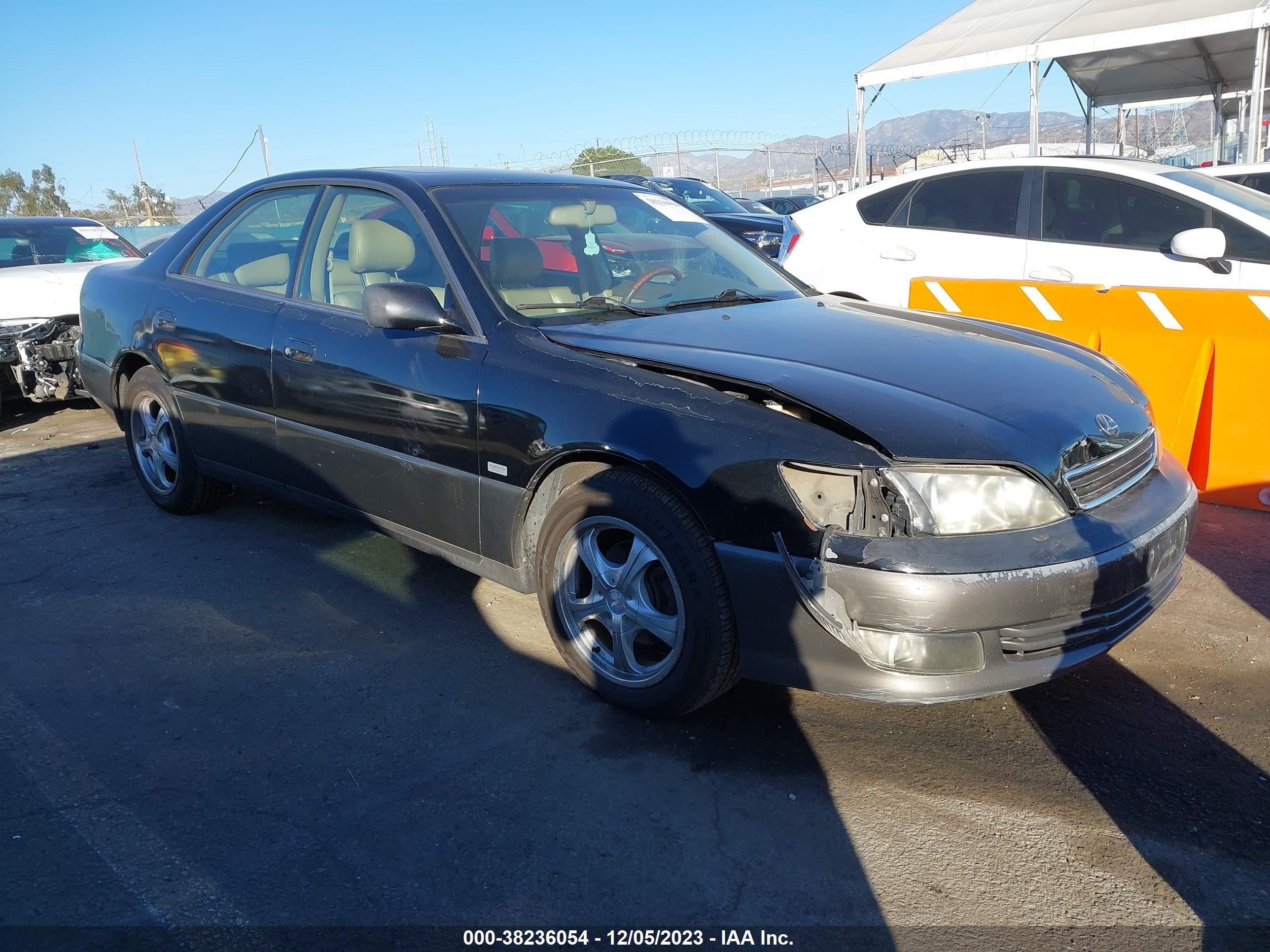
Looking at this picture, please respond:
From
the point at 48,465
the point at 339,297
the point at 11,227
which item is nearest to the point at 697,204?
the point at 11,227

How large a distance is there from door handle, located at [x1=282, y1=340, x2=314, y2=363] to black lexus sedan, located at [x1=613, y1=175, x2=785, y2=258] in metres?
8.17

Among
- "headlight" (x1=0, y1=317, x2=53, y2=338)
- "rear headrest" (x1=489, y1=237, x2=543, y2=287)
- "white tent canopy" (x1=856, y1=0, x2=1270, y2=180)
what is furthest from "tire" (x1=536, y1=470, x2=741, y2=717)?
"white tent canopy" (x1=856, y1=0, x2=1270, y2=180)

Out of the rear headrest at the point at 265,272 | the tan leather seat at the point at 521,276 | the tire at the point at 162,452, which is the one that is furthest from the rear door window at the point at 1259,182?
the tire at the point at 162,452

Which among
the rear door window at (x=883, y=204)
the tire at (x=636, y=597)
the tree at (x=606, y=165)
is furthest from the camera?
the tree at (x=606, y=165)

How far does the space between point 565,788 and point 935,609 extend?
1.12 metres

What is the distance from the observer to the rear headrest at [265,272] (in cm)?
424

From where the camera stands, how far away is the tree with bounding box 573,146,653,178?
2938 cm

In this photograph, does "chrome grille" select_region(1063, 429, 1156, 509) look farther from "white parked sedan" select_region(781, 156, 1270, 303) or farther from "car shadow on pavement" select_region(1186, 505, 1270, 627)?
"white parked sedan" select_region(781, 156, 1270, 303)

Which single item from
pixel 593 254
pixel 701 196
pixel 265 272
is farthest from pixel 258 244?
pixel 701 196

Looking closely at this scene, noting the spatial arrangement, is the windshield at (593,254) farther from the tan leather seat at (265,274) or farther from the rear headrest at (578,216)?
the tan leather seat at (265,274)

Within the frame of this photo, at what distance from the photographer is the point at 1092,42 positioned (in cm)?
1313

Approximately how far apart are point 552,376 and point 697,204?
1443 centimetres

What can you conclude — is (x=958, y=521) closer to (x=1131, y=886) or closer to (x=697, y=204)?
(x=1131, y=886)

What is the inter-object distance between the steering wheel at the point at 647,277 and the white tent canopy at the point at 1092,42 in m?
11.7
